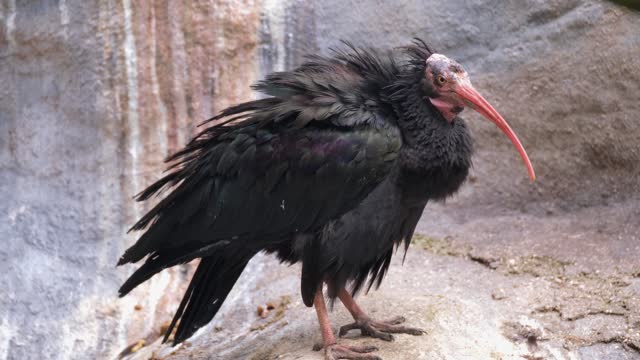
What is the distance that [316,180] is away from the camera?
427cm

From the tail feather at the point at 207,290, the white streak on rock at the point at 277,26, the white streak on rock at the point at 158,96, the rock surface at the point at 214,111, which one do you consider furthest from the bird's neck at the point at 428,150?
the white streak on rock at the point at 158,96

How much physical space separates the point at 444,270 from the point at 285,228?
5.07 feet

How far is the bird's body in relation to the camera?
4.20 metres

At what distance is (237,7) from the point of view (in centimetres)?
648

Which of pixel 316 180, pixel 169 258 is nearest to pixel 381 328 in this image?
pixel 316 180

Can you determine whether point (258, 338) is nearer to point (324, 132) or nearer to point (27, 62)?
point (324, 132)

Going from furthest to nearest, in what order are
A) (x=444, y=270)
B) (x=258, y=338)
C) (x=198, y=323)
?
(x=444, y=270)
(x=258, y=338)
(x=198, y=323)

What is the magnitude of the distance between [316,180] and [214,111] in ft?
7.98

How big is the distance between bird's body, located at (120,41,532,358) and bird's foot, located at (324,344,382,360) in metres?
0.27

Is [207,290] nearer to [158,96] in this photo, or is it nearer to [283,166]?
[283,166]

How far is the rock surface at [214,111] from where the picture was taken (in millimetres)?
5867

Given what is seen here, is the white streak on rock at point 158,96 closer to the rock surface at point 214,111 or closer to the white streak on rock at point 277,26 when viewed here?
the rock surface at point 214,111

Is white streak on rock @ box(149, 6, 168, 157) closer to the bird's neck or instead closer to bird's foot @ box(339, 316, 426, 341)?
bird's foot @ box(339, 316, 426, 341)

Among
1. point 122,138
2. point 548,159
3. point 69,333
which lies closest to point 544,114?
point 548,159
